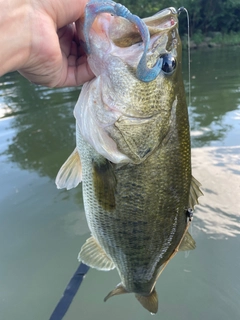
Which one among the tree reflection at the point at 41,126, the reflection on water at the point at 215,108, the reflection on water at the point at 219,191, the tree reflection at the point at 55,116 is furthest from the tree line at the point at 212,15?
the reflection on water at the point at 219,191

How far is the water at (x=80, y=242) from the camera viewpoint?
8.65 feet

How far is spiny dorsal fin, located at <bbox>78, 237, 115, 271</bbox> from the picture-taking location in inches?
68.6

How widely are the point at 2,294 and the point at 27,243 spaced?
0.63 m

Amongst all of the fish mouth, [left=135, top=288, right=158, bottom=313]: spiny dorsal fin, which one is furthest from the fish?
[left=135, top=288, right=158, bottom=313]: spiny dorsal fin

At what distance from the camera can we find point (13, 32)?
1267mm

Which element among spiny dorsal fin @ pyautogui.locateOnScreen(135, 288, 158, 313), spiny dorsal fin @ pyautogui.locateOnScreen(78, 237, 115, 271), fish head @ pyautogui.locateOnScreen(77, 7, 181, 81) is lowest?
spiny dorsal fin @ pyautogui.locateOnScreen(135, 288, 158, 313)

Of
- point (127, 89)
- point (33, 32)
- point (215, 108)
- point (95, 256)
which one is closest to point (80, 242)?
point (95, 256)

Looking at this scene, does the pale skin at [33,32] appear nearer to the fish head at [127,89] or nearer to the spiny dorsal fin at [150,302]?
the fish head at [127,89]

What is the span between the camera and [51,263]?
308cm

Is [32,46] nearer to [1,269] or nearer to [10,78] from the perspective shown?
[1,269]

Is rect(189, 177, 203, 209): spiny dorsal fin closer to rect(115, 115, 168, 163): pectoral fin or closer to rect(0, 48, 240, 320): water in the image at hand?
rect(115, 115, 168, 163): pectoral fin

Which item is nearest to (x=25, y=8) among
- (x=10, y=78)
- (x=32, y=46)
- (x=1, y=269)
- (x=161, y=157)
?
(x=32, y=46)

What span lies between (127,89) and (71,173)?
547mm

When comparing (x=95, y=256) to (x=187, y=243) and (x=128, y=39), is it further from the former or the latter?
(x=128, y=39)
